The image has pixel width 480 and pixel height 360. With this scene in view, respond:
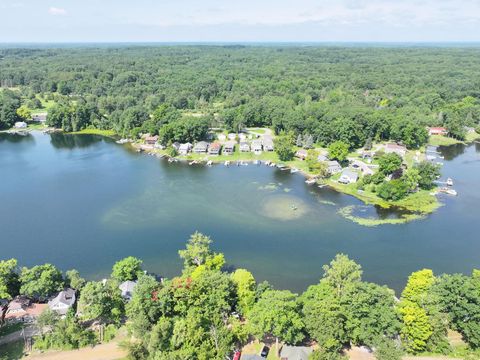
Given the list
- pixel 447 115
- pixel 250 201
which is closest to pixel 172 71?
pixel 447 115

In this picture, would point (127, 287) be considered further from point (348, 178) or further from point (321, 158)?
point (321, 158)

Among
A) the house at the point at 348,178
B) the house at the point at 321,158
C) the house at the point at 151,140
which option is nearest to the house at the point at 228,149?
the house at the point at 151,140

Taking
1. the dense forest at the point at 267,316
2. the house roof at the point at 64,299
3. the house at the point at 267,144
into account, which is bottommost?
the house roof at the point at 64,299

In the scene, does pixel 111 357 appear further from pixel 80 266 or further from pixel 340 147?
pixel 340 147

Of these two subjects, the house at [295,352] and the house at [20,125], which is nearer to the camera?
the house at [295,352]

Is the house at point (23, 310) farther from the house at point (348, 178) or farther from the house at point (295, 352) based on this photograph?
the house at point (348, 178)

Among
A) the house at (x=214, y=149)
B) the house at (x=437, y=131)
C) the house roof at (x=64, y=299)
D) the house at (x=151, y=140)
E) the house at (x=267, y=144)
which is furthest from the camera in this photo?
the house at (x=437, y=131)
